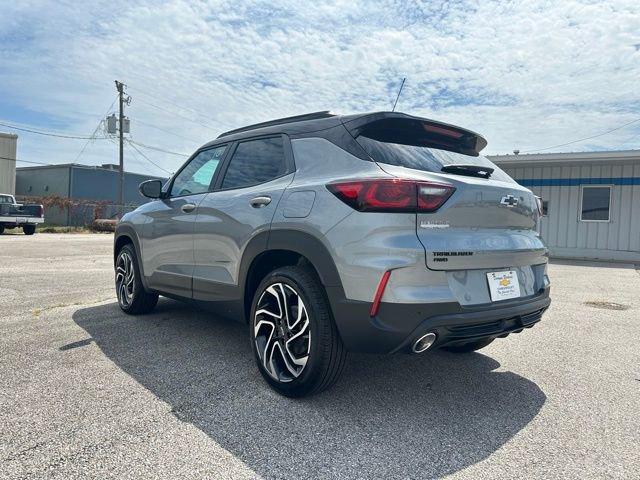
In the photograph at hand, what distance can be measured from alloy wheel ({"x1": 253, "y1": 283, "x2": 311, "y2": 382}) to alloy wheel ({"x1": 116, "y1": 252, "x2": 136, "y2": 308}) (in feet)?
7.80

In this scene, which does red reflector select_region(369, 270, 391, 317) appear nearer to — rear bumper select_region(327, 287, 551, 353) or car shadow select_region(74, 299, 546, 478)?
rear bumper select_region(327, 287, 551, 353)

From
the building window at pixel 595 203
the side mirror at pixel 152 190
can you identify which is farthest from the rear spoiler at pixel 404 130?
the building window at pixel 595 203

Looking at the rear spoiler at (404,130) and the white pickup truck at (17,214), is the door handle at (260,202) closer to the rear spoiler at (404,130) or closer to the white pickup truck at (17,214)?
the rear spoiler at (404,130)

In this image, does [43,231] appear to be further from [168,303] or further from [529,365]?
[529,365]

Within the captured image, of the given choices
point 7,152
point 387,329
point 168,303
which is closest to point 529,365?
point 387,329

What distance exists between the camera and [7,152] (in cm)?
3269

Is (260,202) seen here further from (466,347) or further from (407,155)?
(466,347)

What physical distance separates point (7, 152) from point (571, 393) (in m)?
38.2

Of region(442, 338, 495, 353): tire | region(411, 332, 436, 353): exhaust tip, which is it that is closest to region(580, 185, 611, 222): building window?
region(442, 338, 495, 353): tire

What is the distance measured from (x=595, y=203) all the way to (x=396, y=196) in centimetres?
1477

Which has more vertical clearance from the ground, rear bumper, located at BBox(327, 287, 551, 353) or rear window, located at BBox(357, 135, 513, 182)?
rear window, located at BBox(357, 135, 513, 182)

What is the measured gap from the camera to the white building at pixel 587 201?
14.2m

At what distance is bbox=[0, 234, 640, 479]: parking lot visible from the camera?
86.6 inches

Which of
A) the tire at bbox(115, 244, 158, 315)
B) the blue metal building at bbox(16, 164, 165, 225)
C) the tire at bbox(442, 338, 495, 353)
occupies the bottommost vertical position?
the tire at bbox(442, 338, 495, 353)
